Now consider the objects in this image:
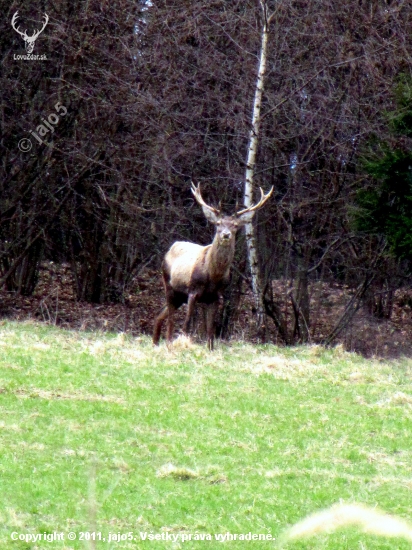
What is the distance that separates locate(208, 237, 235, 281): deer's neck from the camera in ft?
43.5

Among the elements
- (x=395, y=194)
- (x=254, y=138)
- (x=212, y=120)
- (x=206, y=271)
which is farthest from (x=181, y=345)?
(x=212, y=120)

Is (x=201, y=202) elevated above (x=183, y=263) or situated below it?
above

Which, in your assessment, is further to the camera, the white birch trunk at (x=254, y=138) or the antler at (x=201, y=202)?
the white birch trunk at (x=254, y=138)

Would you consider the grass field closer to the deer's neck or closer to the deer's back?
the deer's neck

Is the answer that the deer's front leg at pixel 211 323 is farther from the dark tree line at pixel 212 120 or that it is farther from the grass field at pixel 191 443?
the dark tree line at pixel 212 120

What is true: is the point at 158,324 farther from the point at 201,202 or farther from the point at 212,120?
the point at 212,120

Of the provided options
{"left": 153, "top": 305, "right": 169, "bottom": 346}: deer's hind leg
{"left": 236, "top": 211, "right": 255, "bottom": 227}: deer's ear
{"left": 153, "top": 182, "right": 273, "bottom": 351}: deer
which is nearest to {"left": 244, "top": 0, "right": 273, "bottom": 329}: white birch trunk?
{"left": 153, "top": 182, "right": 273, "bottom": 351}: deer

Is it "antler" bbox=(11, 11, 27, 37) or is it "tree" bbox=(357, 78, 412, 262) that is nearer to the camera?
"tree" bbox=(357, 78, 412, 262)

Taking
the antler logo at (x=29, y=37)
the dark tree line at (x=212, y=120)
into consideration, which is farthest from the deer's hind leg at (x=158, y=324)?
the antler logo at (x=29, y=37)

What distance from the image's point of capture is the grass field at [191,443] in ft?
19.5

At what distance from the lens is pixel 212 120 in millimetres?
17125

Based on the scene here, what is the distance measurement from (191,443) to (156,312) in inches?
512

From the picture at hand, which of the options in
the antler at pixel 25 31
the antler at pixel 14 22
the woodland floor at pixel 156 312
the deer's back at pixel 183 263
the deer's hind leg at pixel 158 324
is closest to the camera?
the deer's back at pixel 183 263

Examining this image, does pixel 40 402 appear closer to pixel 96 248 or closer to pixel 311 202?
pixel 311 202
